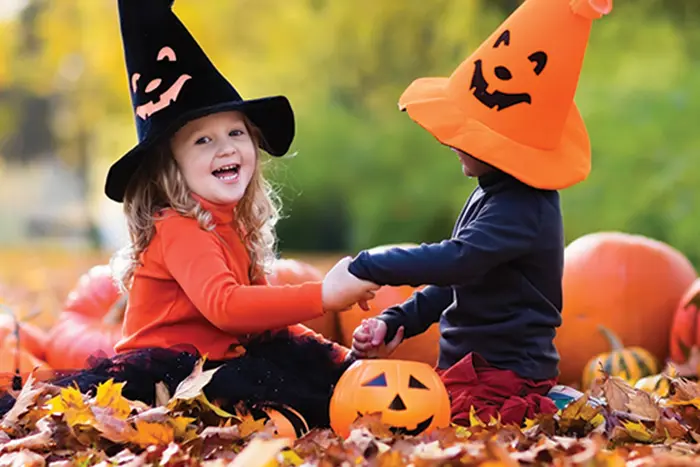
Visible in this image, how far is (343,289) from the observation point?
10.4ft

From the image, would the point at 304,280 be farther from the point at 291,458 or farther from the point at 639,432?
the point at 291,458

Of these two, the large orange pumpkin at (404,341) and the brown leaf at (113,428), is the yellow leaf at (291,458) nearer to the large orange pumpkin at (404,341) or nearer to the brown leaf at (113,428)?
the brown leaf at (113,428)

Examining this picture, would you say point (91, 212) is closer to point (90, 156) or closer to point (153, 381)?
point (90, 156)

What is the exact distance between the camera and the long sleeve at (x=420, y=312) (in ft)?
11.8

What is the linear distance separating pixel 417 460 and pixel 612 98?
811cm

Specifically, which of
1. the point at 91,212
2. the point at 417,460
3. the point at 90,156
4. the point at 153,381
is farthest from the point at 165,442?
the point at 90,156

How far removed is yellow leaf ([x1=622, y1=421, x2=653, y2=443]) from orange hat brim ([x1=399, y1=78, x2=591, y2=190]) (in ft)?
2.64

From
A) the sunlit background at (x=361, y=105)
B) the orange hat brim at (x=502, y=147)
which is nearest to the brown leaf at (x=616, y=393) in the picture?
the orange hat brim at (x=502, y=147)

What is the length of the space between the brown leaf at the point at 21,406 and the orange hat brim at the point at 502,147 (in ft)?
4.89

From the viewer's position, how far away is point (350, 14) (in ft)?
38.4

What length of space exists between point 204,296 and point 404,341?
1573mm

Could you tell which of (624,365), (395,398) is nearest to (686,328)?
(624,365)

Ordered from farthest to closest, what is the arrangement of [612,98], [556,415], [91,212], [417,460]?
[91,212]
[612,98]
[556,415]
[417,460]

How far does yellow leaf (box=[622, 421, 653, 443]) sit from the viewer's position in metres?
2.82
